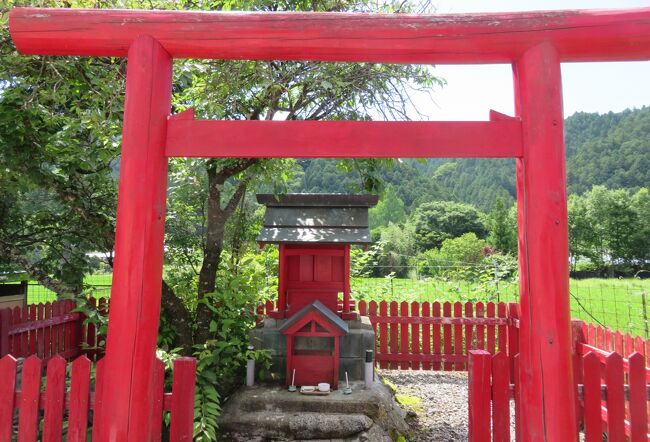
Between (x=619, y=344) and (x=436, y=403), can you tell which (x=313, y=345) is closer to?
(x=436, y=403)

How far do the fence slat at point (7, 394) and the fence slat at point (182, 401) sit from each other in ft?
3.60

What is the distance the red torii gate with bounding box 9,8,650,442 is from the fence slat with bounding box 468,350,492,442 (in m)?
0.20

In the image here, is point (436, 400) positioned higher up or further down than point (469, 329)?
further down

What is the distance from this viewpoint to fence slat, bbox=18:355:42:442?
95.0 inches

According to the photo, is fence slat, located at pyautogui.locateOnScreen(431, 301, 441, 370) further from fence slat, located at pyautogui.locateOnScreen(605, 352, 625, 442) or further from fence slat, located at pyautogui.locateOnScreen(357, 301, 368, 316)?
fence slat, located at pyautogui.locateOnScreen(605, 352, 625, 442)

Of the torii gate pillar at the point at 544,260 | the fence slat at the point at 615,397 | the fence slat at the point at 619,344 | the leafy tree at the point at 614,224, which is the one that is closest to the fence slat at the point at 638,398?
the fence slat at the point at 615,397

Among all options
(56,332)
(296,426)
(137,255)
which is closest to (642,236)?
(296,426)

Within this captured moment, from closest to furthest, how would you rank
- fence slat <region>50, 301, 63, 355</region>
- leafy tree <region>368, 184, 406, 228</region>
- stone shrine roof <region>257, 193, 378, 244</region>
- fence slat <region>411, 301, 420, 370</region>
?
stone shrine roof <region>257, 193, 378, 244</region> → fence slat <region>50, 301, 63, 355</region> → fence slat <region>411, 301, 420, 370</region> → leafy tree <region>368, 184, 406, 228</region>

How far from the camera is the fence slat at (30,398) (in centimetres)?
241

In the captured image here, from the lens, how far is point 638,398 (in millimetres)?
2539

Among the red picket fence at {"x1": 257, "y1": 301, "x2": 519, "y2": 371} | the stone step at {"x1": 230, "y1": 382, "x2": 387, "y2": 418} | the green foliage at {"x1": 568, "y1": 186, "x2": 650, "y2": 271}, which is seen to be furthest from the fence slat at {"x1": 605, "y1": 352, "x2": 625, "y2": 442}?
the green foliage at {"x1": 568, "y1": 186, "x2": 650, "y2": 271}

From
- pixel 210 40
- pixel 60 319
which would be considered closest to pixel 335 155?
pixel 210 40

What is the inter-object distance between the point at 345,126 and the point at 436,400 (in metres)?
4.56

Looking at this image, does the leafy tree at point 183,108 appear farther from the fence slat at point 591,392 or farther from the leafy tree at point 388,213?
the leafy tree at point 388,213
